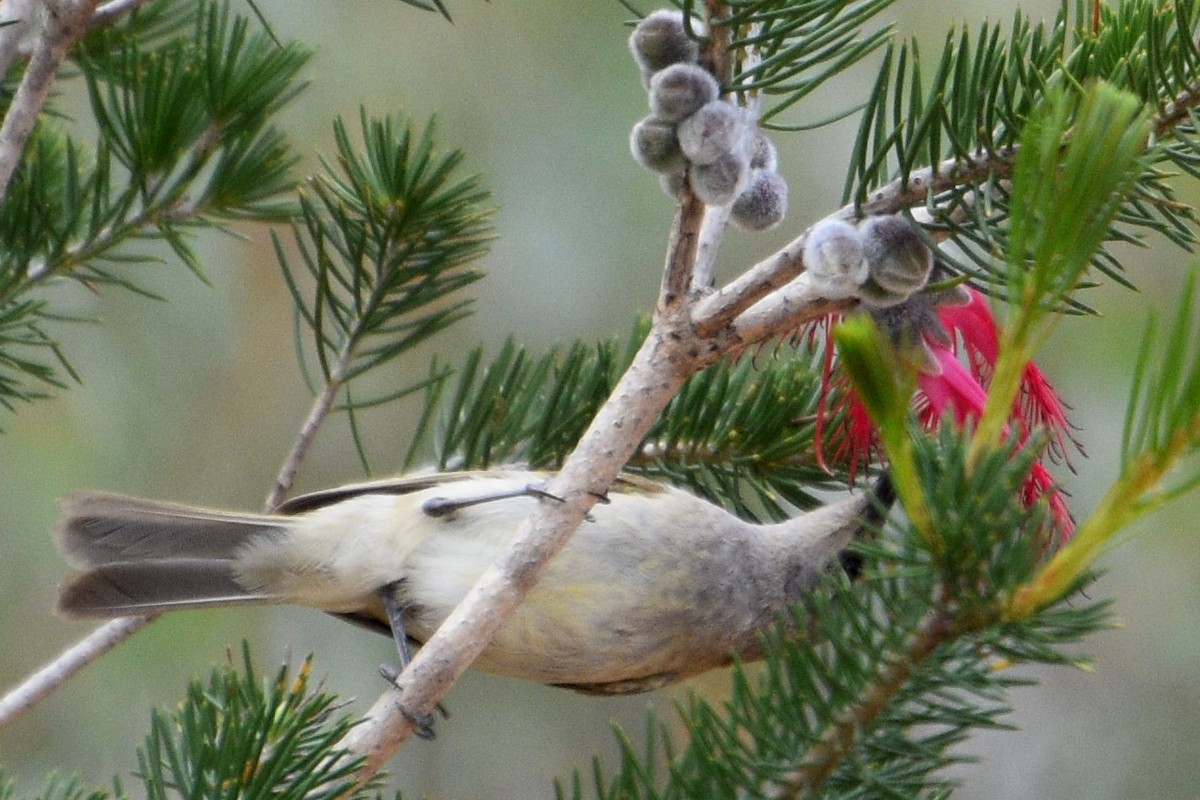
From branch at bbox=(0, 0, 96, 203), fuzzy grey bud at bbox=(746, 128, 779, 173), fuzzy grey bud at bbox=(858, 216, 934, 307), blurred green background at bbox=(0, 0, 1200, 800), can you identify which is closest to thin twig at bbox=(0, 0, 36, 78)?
branch at bbox=(0, 0, 96, 203)

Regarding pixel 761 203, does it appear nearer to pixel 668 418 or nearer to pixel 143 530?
pixel 668 418

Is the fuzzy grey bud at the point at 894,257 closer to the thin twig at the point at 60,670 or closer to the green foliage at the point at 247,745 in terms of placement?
the green foliage at the point at 247,745

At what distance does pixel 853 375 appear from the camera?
68cm

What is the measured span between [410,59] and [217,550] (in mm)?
3550

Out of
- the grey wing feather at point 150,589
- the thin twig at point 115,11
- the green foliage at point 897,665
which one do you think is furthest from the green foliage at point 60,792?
the thin twig at point 115,11

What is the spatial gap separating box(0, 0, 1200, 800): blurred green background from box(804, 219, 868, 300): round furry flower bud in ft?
11.4

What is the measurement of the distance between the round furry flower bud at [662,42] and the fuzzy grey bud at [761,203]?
0.44 ft

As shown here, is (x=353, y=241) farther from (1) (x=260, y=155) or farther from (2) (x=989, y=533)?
(2) (x=989, y=533)

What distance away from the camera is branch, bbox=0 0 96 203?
3.84 ft

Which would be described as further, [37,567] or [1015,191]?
[37,567]

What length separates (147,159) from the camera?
1.58 meters

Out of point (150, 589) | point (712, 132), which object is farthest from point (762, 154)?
point (150, 589)

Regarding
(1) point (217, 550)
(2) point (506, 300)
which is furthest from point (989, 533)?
(2) point (506, 300)

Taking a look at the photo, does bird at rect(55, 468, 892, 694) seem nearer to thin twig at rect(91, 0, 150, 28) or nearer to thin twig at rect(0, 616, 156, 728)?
thin twig at rect(0, 616, 156, 728)
